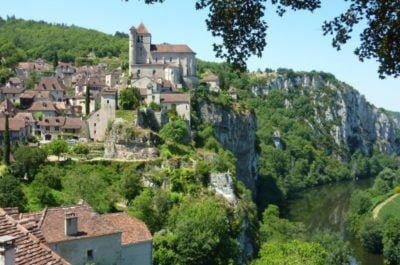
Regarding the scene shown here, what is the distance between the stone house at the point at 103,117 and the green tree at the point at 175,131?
20.8ft

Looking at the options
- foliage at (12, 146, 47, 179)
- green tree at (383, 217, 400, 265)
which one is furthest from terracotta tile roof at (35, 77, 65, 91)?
green tree at (383, 217, 400, 265)

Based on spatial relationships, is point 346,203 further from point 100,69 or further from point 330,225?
point 100,69

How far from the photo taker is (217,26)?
9211 mm

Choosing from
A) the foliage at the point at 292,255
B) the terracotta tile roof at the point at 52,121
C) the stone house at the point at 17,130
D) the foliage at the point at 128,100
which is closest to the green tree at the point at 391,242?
the foliage at the point at 292,255

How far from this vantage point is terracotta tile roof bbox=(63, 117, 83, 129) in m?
70.4

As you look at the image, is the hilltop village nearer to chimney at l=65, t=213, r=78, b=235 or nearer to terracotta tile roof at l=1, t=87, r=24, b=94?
chimney at l=65, t=213, r=78, b=235

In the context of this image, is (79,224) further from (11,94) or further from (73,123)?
(11,94)

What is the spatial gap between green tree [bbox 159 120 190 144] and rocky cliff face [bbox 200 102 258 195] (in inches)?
549

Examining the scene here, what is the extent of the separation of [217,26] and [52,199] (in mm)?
41675

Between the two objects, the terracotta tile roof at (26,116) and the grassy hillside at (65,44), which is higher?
the grassy hillside at (65,44)

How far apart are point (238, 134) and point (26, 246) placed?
84.9 metres

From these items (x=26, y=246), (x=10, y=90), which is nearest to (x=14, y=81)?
(x=10, y=90)

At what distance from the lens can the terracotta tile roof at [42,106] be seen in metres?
78.6

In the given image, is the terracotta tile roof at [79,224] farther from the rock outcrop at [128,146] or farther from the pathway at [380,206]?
the pathway at [380,206]
